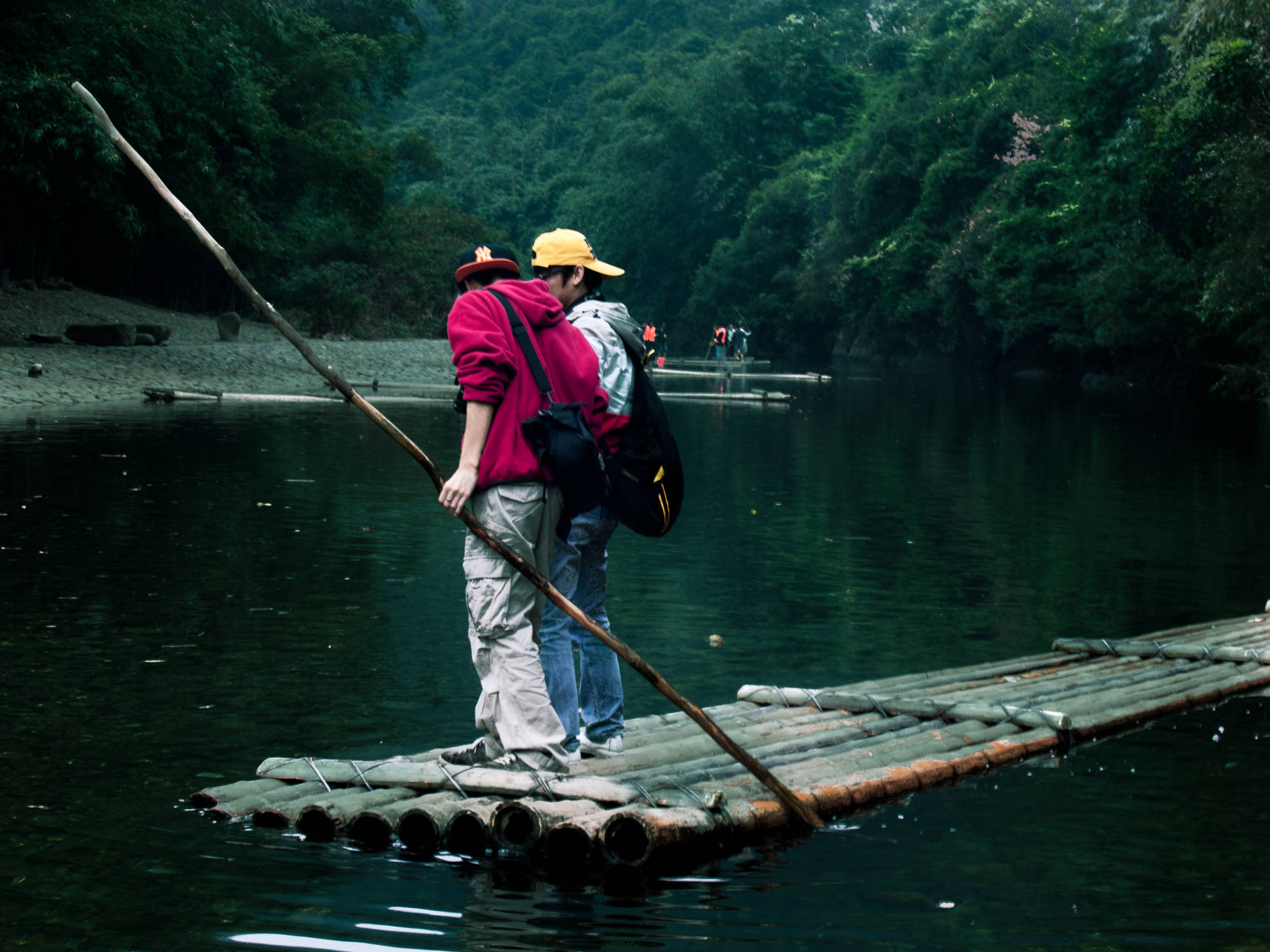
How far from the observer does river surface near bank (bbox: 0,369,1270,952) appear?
454cm

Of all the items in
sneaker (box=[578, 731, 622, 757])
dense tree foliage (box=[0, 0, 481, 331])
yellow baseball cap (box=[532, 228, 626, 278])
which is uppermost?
dense tree foliage (box=[0, 0, 481, 331])

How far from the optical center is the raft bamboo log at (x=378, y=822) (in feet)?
16.5

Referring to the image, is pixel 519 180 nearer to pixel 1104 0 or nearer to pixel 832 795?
pixel 1104 0

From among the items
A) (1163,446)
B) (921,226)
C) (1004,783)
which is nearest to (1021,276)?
(921,226)

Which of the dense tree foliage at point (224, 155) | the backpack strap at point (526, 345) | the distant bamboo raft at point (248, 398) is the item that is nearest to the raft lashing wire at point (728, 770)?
the backpack strap at point (526, 345)

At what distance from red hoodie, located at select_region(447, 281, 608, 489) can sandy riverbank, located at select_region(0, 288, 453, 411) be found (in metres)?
18.6

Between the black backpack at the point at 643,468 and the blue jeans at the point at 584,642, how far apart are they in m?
0.11

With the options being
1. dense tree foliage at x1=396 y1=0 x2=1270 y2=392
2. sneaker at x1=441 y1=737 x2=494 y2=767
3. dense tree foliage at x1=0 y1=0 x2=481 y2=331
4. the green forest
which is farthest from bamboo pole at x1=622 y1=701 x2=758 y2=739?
dense tree foliage at x1=396 y1=0 x2=1270 y2=392

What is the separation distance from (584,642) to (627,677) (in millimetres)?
2029

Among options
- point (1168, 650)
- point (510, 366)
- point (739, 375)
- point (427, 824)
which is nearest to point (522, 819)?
point (427, 824)

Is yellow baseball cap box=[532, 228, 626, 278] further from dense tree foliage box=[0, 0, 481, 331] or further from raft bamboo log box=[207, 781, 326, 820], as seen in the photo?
dense tree foliage box=[0, 0, 481, 331]

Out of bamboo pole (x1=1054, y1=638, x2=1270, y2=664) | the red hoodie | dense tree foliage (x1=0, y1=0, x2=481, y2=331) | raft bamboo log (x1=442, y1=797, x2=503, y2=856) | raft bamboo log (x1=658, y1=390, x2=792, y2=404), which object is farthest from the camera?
raft bamboo log (x1=658, y1=390, x2=792, y2=404)

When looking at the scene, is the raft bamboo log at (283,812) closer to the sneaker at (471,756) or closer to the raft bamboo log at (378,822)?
the raft bamboo log at (378,822)

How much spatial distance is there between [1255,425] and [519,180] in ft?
240
